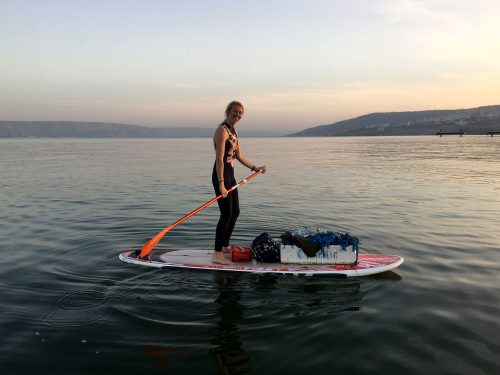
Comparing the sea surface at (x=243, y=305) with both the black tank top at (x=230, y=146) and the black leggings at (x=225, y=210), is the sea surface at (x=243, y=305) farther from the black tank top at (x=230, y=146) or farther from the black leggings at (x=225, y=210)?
the black tank top at (x=230, y=146)

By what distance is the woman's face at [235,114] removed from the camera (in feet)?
25.1

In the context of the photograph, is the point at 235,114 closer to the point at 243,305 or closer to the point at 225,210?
the point at 225,210

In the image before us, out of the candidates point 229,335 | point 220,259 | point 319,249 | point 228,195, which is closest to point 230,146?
point 228,195

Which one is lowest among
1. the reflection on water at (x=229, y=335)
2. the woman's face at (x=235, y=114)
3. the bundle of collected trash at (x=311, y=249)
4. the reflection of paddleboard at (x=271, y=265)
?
the reflection on water at (x=229, y=335)

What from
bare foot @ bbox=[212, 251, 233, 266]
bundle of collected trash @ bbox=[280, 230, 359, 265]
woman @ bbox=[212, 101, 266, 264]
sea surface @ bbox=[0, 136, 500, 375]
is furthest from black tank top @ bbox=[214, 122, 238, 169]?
sea surface @ bbox=[0, 136, 500, 375]

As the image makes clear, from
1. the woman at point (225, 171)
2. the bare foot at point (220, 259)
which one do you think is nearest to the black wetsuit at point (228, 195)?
the woman at point (225, 171)

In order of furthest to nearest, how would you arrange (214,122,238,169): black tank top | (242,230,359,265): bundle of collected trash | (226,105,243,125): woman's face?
(214,122,238,169): black tank top → (242,230,359,265): bundle of collected trash → (226,105,243,125): woman's face

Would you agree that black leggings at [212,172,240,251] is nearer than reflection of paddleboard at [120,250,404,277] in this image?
No

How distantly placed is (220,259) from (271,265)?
1.02m

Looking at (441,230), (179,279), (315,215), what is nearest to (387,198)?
(315,215)

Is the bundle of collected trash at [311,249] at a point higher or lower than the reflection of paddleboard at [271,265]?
higher

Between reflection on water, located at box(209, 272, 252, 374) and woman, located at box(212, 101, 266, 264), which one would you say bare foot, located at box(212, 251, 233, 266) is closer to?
woman, located at box(212, 101, 266, 264)

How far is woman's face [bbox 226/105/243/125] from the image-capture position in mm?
7648

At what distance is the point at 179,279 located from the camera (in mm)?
7363
